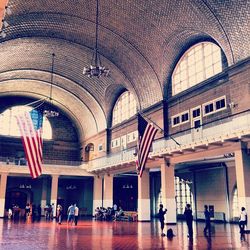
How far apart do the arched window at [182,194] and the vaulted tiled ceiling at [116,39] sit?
813cm

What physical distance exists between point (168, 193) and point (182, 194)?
7.26m

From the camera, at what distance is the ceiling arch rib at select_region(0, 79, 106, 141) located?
34.1 metres

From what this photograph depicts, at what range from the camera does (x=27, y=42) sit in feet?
82.3

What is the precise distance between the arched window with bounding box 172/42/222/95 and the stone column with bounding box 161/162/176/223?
18.3 feet

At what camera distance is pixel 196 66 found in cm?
2178

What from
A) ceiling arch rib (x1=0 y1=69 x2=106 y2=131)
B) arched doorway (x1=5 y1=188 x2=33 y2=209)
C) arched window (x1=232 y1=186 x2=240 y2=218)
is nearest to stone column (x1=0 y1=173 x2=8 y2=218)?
arched doorway (x1=5 y1=188 x2=33 y2=209)

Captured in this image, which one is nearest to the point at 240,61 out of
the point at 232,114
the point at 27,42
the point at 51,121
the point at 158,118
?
the point at 232,114

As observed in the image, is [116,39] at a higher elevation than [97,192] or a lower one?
higher

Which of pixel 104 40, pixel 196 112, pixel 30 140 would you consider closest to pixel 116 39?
pixel 104 40

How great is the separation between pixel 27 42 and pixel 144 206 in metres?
15.6

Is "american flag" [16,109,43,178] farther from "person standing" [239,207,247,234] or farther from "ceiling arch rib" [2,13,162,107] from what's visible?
"person standing" [239,207,247,234]

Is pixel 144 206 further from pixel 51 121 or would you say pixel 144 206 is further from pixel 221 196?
pixel 51 121

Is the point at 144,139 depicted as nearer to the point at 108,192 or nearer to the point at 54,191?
the point at 108,192

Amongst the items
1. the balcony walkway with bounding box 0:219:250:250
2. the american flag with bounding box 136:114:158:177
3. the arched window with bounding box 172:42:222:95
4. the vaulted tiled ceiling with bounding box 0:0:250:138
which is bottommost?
the balcony walkway with bounding box 0:219:250:250
